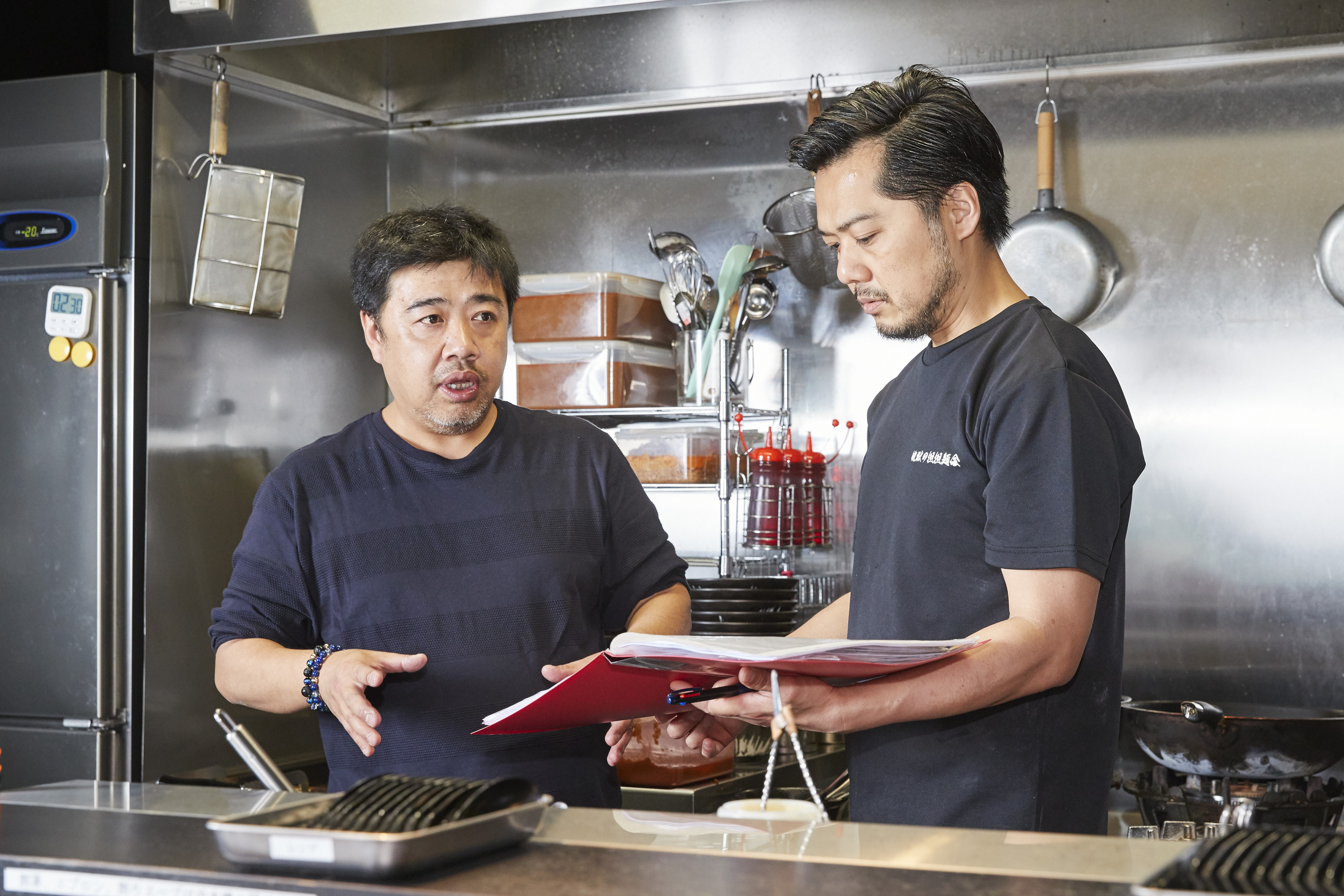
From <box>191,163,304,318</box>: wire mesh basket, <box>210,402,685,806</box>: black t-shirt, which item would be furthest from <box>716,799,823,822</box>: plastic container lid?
<box>191,163,304,318</box>: wire mesh basket

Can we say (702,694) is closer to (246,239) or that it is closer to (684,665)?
(684,665)

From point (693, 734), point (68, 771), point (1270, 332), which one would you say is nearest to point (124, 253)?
point (68, 771)

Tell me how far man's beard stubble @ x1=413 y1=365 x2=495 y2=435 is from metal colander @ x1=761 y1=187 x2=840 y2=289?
1219 millimetres

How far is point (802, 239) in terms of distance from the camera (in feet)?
Answer: 9.57

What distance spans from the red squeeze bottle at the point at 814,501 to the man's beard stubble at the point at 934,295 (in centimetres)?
130

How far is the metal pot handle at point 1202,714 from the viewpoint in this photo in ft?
7.17

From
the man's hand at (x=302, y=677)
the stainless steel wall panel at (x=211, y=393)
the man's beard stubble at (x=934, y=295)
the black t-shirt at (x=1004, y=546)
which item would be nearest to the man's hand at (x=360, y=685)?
the man's hand at (x=302, y=677)

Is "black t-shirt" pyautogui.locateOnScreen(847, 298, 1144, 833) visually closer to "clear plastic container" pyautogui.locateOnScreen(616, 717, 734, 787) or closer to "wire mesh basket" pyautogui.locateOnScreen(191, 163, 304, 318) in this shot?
"clear plastic container" pyautogui.locateOnScreen(616, 717, 734, 787)

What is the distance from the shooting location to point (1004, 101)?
115 inches

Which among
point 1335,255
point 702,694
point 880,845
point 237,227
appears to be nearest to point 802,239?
point 1335,255

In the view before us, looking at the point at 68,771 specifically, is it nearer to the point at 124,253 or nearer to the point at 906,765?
the point at 124,253

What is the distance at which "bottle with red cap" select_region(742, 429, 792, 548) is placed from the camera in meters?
2.82

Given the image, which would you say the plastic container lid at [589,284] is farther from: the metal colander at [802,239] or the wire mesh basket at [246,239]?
the wire mesh basket at [246,239]

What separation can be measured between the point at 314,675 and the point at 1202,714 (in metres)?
1.47
